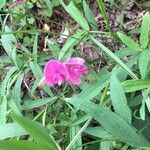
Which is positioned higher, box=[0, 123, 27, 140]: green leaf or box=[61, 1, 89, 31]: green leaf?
box=[61, 1, 89, 31]: green leaf

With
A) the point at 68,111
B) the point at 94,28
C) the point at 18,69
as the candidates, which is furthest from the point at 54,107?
the point at 94,28

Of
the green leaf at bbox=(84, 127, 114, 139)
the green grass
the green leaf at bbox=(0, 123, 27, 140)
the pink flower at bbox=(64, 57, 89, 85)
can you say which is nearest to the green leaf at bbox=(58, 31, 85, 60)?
the green grass

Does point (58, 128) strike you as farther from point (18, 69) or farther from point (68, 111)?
point (18, 69)

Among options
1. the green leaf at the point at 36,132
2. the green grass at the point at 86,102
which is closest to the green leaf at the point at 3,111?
the green grass at the point at 86,102

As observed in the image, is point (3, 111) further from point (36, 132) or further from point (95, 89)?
point (36, 132)

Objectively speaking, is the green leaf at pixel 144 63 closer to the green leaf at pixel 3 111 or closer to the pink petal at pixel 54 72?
the pink petal at pixel 54 72

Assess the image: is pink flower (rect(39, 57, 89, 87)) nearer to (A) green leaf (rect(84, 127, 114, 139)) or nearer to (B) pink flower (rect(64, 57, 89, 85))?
(B) pink flower (rect(64, 57, 89, 85))
